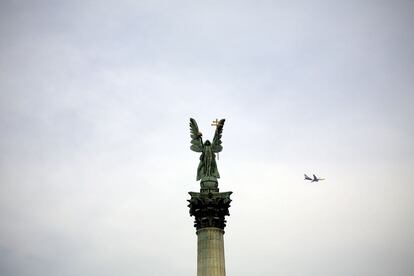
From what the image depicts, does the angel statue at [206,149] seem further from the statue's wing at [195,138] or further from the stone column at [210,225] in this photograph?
the stone column at [210,225]

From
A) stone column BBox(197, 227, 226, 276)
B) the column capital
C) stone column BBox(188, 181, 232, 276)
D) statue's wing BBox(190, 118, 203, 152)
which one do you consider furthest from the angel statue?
stone column BBox(197, 227, 226, 276)

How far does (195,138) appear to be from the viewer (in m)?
38.7

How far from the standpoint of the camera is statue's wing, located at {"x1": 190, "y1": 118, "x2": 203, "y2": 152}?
38.4 m

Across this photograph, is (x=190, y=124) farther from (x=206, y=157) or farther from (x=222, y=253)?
(x=222, y=253)

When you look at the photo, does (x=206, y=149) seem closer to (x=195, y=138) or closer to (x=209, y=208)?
(x=195, y=138)

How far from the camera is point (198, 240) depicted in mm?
34219

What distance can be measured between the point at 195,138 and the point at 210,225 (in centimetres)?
766

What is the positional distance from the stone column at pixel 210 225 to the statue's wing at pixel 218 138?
3432 millimetres

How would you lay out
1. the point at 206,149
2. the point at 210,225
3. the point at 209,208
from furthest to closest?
the point at 206,149 → the point at 209,208 → the point at 210,225

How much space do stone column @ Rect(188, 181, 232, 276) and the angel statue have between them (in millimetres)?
1011

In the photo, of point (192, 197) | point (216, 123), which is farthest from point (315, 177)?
point (192, 197)

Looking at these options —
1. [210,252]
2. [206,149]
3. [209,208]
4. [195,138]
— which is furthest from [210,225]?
[195,138]

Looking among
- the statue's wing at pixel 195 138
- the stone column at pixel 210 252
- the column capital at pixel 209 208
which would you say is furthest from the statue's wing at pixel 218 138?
the stone column at pixel 210 252

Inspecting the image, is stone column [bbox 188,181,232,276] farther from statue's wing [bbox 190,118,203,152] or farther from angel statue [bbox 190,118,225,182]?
statue's wing [bbox 190,118,203,152]
